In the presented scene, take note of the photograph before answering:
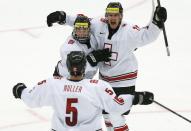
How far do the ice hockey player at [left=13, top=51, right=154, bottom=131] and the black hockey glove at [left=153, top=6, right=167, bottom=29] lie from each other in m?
0.77

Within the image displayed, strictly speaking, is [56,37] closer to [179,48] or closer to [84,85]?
[179,48]

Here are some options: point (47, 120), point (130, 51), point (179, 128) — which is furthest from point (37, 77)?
point (130, 51)

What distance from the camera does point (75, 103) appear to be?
11.1ft

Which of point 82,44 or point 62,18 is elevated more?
point 62,18

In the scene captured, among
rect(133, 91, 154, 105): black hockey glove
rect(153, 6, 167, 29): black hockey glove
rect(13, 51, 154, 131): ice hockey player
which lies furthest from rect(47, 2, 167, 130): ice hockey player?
Result: rect(13, 51, 154, 131): ice hockey player

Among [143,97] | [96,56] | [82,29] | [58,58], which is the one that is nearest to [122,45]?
[96,56]

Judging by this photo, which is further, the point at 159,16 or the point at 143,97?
the point at 159,16

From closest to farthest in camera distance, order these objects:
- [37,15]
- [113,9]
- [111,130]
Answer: [113,9] < [111,130] < [37,15]

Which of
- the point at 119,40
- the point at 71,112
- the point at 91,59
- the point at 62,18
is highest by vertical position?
the point at 62,18

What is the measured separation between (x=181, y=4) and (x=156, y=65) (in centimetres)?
221

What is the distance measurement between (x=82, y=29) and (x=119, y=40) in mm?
272

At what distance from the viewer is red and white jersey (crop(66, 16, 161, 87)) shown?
14.0 feet

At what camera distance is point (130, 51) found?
4.34 metres

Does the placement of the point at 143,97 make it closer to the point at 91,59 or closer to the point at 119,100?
the point at 119,100
